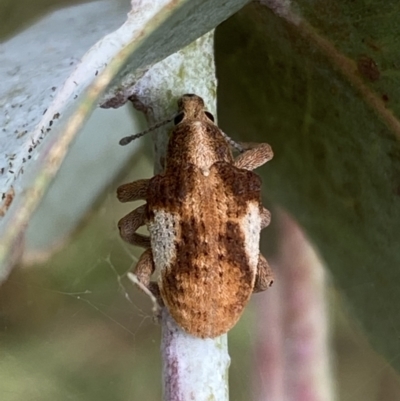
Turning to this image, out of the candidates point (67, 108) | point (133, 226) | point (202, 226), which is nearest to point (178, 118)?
point (202, 226)

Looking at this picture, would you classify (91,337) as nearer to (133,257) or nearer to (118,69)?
(133,257)

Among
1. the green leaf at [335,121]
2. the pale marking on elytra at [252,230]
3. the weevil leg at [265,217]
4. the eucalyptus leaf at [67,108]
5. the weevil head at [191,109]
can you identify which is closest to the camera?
the eucalyptus leaf at [67,108]

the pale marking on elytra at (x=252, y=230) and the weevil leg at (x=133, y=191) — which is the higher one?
the weevil leg at (x=133, y=191)

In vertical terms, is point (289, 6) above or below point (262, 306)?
above

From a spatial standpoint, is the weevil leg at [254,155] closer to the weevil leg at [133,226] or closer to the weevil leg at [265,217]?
the weevil leg at [265,217]

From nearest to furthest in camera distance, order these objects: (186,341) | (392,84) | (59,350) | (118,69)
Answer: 1. (118,69)
2. (392,84)
3. (186,341)
4. (59,350)

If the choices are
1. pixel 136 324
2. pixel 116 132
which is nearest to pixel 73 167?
pixel 116 132

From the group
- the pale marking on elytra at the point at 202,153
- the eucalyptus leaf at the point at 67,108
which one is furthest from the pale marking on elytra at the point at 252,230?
the eucalyptus leaf at the point at 67,108

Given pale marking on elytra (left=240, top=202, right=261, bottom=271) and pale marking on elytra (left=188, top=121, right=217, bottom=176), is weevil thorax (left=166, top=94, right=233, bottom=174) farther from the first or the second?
pale marking on elytra (left=240, top=202, right=261, bottom=271)
